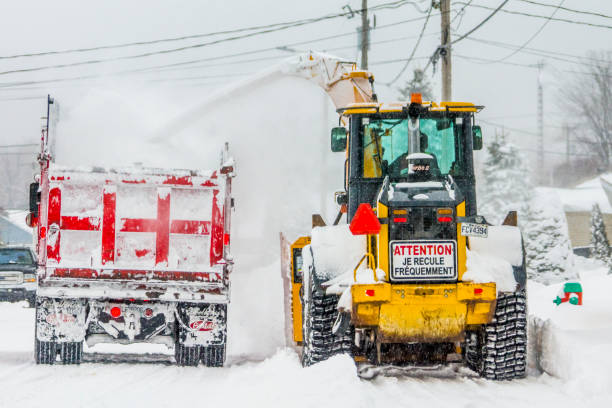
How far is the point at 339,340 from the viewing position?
23.6 ft

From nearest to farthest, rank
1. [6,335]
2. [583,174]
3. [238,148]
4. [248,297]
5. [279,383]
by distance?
1. [279,383]
2. [6,335]
3. [248,297]
4. [238,148]
5. [583,174]

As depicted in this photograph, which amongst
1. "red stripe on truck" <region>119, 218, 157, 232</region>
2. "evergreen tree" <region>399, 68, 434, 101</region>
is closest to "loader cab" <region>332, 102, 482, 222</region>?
"red stripe on truck" <region>119, 218, 157, 232</region>

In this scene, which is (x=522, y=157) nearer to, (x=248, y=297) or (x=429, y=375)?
(x=248, y=297)

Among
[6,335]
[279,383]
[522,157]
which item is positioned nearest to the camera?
[279,383]

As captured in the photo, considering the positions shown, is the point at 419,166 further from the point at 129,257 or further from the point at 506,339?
the point at 129,257

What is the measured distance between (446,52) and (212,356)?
11548 mm

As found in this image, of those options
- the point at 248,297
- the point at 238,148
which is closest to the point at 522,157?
the point at 238,148

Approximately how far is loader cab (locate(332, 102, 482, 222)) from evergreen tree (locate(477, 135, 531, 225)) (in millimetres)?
39530

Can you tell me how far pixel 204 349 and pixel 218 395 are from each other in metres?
2.07

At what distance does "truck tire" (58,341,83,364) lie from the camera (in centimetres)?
834

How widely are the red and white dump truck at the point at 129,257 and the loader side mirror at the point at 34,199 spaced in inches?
0.5

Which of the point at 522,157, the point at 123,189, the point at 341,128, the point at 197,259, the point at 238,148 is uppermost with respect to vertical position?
the point at 522,157

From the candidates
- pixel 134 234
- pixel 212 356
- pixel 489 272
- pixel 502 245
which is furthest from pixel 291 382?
pixel 134 234

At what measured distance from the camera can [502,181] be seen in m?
48.0
